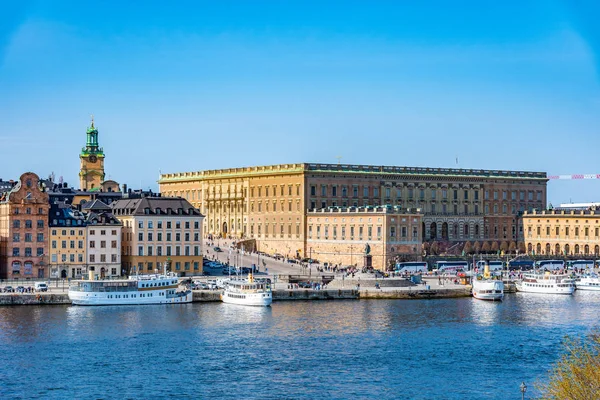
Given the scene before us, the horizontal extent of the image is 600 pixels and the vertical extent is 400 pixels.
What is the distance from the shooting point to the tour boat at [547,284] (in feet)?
365

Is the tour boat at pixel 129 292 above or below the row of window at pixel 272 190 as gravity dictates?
below

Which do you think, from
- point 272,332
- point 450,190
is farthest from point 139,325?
point 450,190

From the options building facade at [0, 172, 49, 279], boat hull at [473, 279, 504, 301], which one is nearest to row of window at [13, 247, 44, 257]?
building facade at [0, 172, 49, 279]

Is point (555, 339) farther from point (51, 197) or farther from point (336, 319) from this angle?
point (51, 197)

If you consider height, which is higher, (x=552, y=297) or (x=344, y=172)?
(x=344, y=172)

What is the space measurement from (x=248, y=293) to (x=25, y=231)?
23.7 m

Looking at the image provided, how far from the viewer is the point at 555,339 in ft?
247

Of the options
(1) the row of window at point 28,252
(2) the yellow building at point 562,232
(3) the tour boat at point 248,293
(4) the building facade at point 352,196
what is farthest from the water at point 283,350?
(2) the yellow building at point 562,232

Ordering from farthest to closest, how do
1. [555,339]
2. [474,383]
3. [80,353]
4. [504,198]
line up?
[504,198], [555,339], [80,353], [474,383]

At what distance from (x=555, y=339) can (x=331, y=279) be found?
36637 millimetres

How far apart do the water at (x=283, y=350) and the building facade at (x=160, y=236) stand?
17944 mm

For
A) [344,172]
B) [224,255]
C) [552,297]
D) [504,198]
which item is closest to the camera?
[552,297]

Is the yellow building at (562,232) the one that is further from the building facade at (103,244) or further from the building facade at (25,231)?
the building facade at (25,231)

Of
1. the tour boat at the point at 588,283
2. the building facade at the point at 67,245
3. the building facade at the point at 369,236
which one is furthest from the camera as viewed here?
the building facade at the point at 369,236
